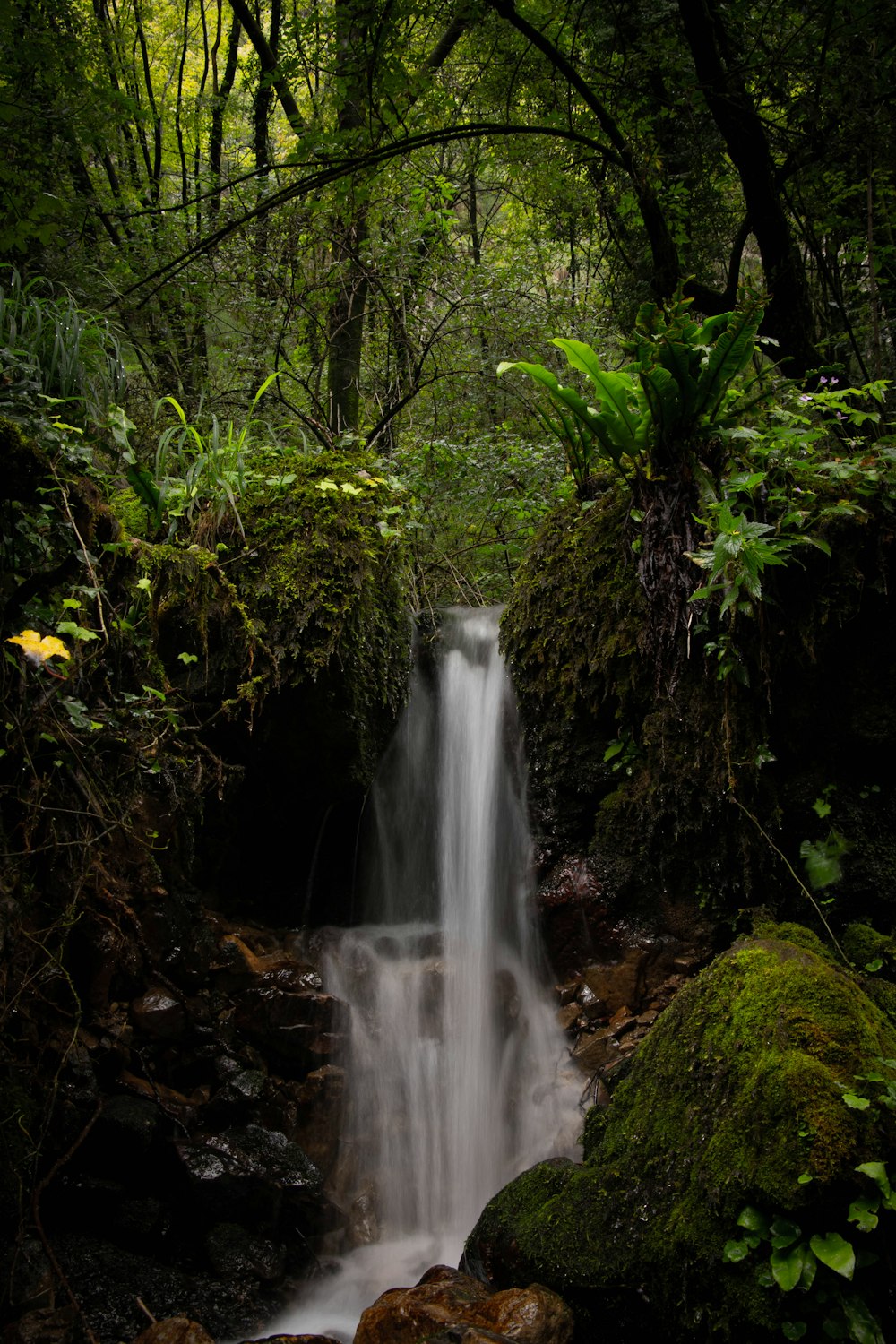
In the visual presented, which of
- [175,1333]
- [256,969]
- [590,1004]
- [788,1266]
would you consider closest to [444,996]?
[590,1004]

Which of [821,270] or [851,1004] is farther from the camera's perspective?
[821,270]

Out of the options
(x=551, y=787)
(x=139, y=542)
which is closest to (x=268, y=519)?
(x=139, y=542)

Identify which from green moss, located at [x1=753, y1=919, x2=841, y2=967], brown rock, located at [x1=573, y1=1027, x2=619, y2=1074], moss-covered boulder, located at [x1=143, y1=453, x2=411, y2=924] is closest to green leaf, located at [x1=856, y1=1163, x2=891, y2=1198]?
green moss, located at [x1=753, y1=919, x2=841, y2=967]

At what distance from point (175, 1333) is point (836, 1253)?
2020 mm

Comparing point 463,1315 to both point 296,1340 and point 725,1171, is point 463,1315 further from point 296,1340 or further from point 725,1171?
point 725,1171

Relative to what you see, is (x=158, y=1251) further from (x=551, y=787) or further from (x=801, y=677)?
(x=801, y=677)

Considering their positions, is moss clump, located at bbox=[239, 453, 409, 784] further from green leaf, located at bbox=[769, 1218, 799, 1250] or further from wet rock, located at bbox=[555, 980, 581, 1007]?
green leaf, located at bbox=[769, 1218, 799, 1250]

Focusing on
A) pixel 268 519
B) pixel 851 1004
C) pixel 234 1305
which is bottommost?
pixel 234 1305

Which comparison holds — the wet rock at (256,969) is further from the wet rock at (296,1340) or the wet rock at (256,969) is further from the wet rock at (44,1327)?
the wet rock at (296,1340)

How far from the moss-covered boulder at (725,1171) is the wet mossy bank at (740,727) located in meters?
0.73

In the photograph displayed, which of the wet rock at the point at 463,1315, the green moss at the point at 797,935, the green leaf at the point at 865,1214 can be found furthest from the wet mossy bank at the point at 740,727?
the wet rock at the point at 463,1315

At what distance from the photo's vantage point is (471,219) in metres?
9.77

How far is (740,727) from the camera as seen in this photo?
332 centimetres

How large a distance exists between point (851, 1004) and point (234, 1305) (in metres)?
2.46
